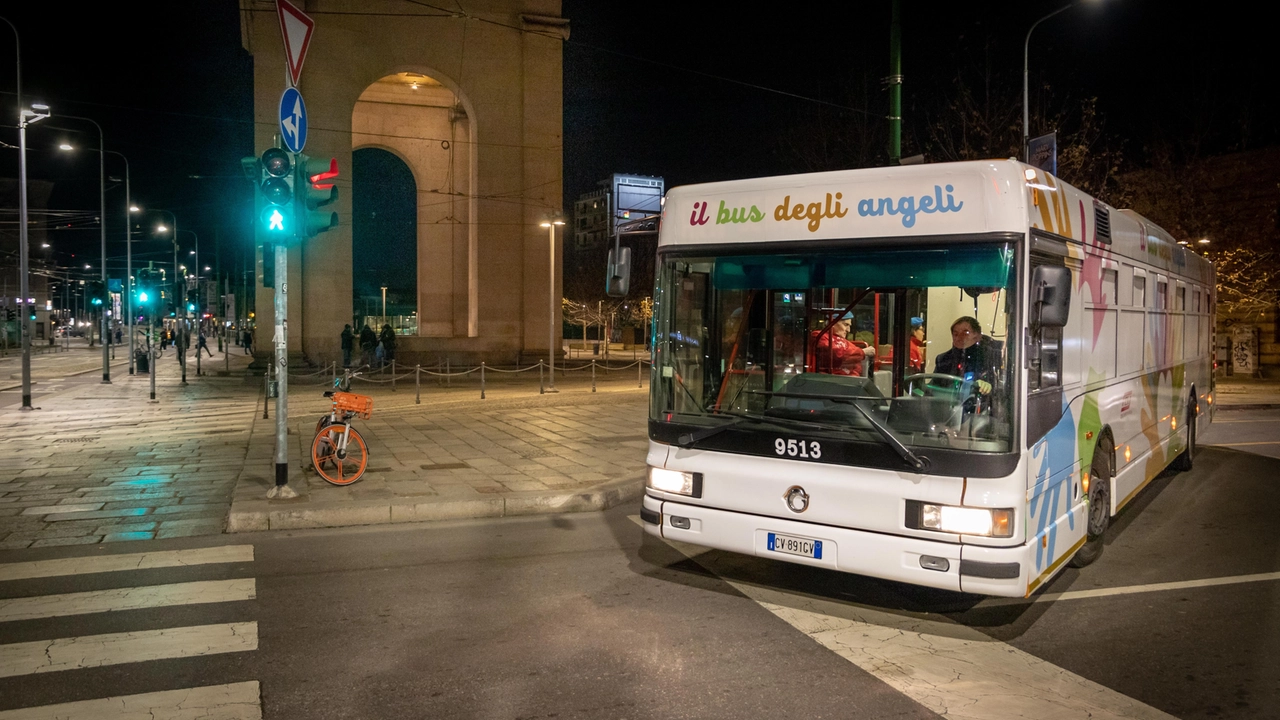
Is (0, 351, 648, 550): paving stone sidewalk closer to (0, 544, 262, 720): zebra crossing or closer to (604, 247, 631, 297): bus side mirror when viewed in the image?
(0, 544, 262, 720): zebra crossing

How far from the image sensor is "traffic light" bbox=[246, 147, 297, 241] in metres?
9.30

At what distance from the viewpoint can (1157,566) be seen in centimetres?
706

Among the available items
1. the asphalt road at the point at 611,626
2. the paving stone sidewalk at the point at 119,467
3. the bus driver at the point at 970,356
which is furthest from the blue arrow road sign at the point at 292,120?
the bus driver at the point at 970,356

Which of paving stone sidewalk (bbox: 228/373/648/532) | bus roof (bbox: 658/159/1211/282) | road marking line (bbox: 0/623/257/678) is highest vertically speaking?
bus roof (bbox: 658/159/1211/282)

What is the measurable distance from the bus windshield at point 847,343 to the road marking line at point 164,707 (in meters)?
2.98

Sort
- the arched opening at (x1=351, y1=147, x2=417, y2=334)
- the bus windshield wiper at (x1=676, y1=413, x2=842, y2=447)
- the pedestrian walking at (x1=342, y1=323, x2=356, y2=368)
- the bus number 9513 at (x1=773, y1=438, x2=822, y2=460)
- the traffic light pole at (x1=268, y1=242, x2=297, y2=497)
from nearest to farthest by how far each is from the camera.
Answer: the bus number 9513 at (x1=773, y1=438, x2=822, y2=460), the bus windshield wiper at (x1=676, y1=413, x2=842, y2=447), the traffic light pole at (x1=268, y1=242, x2=297, y2=497), the pedestrian walking at (x1=342, y1=323, x2=356, y2=368), the arched opening at (x1=351, y1=147, x2=417, y2=334)

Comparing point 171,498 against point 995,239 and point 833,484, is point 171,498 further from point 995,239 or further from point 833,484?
point 995,239

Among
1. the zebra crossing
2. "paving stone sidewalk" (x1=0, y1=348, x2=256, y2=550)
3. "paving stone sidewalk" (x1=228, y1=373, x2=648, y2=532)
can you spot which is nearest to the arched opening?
"paving stone sidewalk" (x1=0, y1=348, x2=256, y2=550)

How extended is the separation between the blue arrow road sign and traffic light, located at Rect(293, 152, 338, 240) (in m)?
0.22

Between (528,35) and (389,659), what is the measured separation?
32207 millimetres

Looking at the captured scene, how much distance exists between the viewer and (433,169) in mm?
38562

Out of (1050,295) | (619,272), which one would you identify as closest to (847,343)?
(1050,295)

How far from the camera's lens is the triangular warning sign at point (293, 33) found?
8.85m

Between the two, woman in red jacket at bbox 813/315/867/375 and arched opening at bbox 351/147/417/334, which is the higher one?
arched opening at bbox 351/147/417/334
